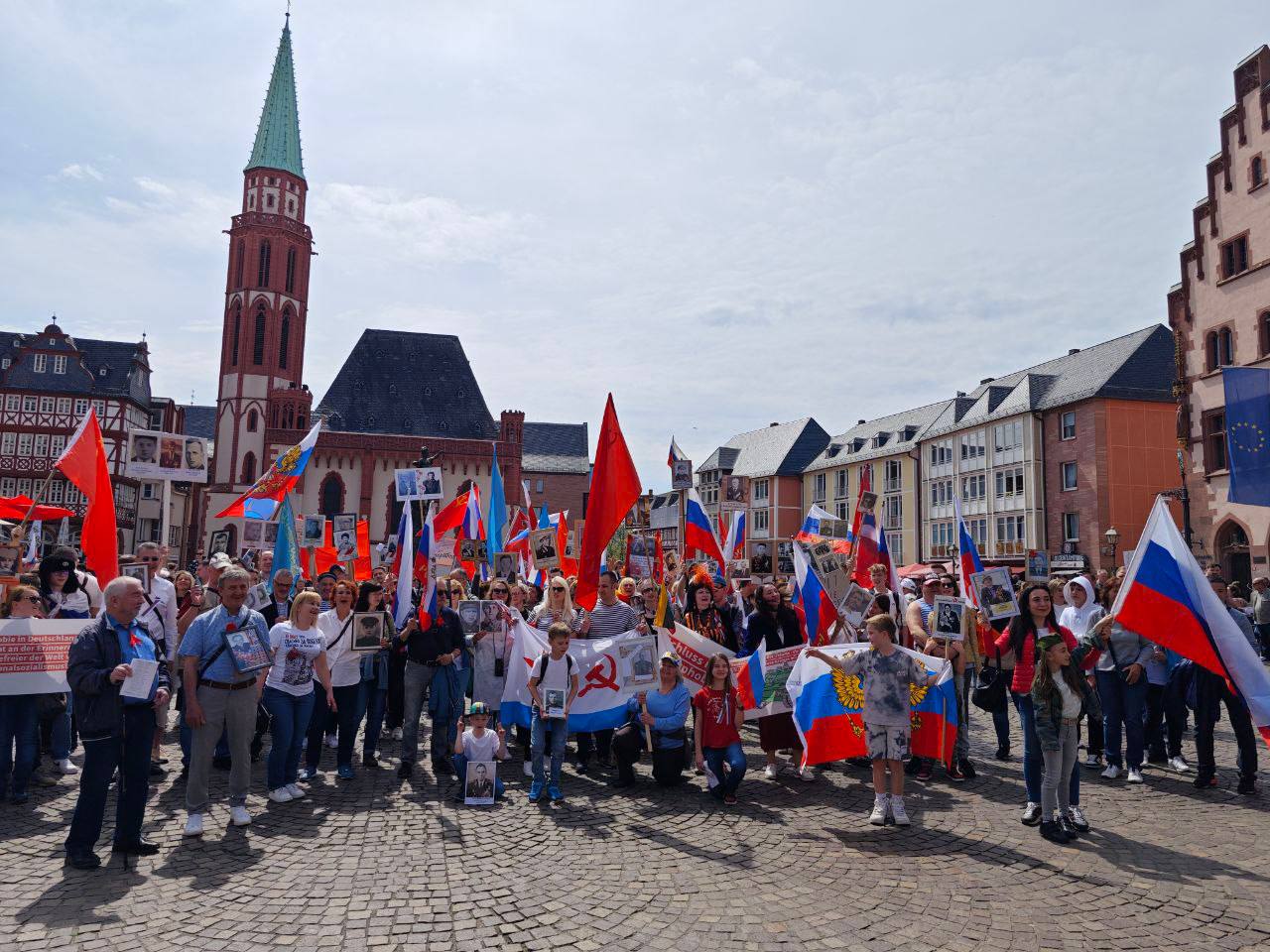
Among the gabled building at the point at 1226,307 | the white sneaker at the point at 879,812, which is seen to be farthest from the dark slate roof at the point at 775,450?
the white sneaker at the point at 879,812

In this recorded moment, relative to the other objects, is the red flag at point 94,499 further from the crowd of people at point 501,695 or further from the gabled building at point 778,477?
the gabled building at point 778,477

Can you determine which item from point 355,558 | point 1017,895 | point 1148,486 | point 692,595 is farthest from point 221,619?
point 1148,486

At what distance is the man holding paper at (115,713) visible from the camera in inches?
230

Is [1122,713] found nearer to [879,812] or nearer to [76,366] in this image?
[879,812]

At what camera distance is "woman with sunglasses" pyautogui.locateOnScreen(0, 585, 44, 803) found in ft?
23.8

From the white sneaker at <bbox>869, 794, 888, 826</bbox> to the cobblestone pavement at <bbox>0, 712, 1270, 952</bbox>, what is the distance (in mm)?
84

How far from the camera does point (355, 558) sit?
1864cm

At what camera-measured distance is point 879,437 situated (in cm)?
6238

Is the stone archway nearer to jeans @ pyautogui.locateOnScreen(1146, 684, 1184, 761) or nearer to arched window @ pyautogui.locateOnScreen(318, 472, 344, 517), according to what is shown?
jeans @ pyautogui.locateOnScreen(1146, 684, 1184, 761)

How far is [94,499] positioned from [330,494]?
160ft

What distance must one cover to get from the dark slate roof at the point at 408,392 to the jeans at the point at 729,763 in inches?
2070

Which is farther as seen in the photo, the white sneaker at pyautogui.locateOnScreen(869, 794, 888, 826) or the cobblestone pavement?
the white sneaker at pyautogui.locateOnScreen(869, 794, 888, 826)

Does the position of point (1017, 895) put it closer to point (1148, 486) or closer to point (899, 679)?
point (899, 679)

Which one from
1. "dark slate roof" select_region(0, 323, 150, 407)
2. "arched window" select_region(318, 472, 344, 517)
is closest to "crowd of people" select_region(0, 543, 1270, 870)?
"arched window" select_region(318, 472, 344, 517)
